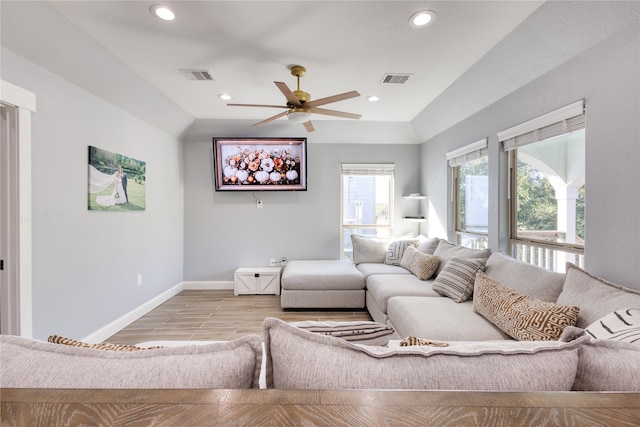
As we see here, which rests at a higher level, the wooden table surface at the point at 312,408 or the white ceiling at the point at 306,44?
the white ceiling at the point at 306,44

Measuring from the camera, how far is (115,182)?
2.91 meters

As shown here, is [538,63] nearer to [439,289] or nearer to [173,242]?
[439,289]

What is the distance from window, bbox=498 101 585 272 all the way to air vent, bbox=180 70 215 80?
9.73 ft

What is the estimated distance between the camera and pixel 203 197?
461 centimetres

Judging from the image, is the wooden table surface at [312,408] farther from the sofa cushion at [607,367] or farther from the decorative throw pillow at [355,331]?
the decorative throw pillow at [355,331]

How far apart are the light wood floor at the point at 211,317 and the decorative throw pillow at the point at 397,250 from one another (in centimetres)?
91

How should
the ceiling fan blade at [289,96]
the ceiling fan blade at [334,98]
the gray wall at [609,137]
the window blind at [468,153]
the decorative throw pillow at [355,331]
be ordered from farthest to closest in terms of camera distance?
the window blind at [468,153], the ceiling fan blade at [334,98], the ceiling fan blade at [289,96], the gray wall at [609,137], the decorative throw pillow at [355,331]

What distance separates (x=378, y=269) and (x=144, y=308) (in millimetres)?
3020

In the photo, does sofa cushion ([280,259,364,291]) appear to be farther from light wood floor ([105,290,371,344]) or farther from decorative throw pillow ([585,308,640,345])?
decorative throw pillow ([585,308,640,345])

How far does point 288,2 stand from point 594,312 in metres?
2.52

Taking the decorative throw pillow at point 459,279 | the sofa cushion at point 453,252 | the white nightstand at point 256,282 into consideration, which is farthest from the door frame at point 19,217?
the sofa cushion at point 453,252

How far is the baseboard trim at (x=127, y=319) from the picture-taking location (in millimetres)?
2670

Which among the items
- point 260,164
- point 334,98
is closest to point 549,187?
point 334,98

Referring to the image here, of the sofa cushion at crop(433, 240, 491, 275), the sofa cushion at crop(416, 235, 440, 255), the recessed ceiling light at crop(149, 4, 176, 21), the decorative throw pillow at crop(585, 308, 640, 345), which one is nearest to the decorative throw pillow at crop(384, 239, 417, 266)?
the sofa cushion at crop(416, 235, 440, 255)
